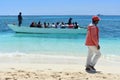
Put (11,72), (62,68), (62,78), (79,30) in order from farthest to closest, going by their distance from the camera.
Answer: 1. (79,30)
2. (62,68)
3. (11,72)
4. (62,78)

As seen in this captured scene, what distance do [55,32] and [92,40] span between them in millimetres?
20433

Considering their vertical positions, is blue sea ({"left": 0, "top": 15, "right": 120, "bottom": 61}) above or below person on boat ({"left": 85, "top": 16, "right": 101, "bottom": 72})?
below

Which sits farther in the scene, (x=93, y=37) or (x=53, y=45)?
(x=53, y=45)

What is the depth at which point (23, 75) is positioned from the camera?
829 centimetres

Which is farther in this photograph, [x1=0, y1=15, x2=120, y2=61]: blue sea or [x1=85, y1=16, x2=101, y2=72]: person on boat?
[x1=0, y1=15, x2=120, y2=61]: blue sea

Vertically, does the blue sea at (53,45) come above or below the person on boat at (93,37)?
below

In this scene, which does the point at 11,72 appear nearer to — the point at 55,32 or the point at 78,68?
the point at 78,68

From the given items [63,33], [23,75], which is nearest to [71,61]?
[23,75]

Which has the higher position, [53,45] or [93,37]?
[93,37]

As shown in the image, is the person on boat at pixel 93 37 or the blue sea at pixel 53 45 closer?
the person on boat at pixel 93 37

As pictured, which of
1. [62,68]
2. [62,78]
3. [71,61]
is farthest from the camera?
[71,61]

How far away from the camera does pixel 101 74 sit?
8789 mm

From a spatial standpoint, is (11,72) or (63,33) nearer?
(11,72)

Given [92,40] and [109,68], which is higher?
[92,40]
